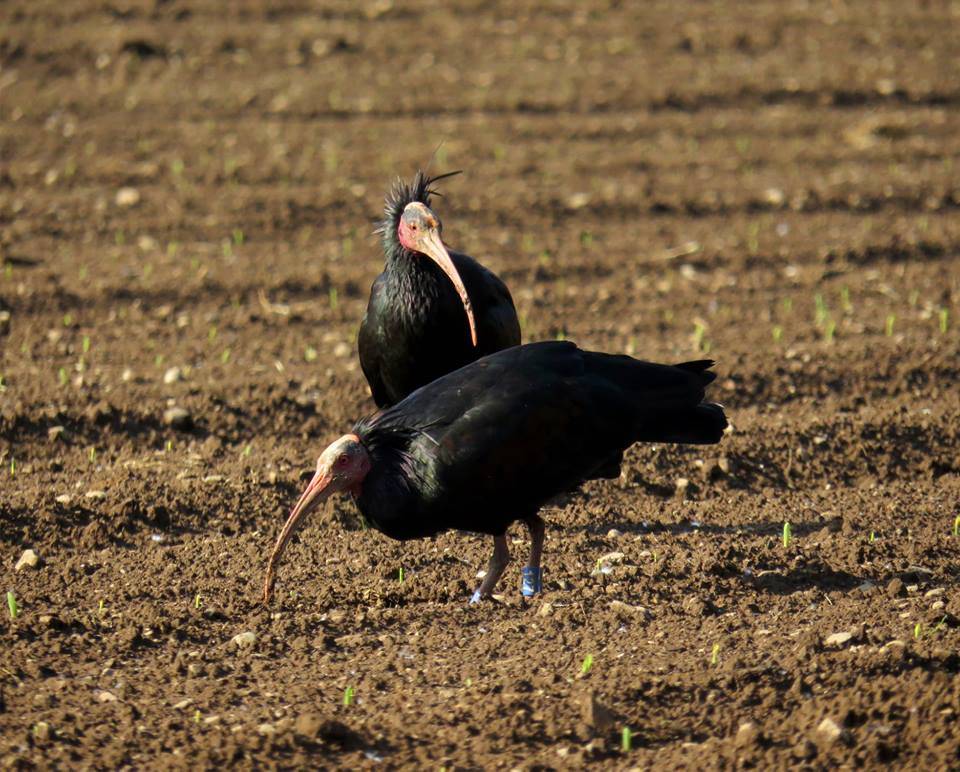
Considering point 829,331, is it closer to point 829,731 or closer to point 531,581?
point 531,581

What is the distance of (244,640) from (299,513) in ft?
1.89

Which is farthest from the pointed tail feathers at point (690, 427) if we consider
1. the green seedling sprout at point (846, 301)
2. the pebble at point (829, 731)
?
the green seedling sprout at point (846, 301)

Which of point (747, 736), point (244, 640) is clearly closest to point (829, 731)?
point (747, 736)

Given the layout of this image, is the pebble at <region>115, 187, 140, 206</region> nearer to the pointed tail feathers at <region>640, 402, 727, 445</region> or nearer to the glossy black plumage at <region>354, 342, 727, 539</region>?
the glossy black plumage at <region>354, 342, 727, 539</region>

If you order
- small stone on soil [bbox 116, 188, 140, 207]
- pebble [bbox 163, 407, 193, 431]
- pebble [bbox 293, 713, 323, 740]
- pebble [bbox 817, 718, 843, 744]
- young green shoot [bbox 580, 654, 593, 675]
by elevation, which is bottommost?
pebble [bbox 293, 713, 323, 740]

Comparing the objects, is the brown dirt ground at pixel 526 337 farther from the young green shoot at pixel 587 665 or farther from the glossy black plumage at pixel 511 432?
the glossy black plumage at pixel 511 432

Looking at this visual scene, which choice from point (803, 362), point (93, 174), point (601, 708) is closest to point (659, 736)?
point (601, 708)

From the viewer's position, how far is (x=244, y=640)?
622 centimetres

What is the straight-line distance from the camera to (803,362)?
9.68 metres

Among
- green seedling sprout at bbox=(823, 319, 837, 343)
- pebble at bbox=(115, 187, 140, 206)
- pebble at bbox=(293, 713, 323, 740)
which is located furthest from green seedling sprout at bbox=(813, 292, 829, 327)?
pebble at bbox=(293, 713, 323, 740)

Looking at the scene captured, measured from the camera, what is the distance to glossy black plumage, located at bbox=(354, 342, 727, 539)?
20.9 ft

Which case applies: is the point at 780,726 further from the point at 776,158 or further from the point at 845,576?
the point at 776,158

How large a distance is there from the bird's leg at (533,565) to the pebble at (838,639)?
4.30ft

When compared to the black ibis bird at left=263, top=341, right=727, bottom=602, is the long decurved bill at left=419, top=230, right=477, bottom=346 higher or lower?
higher
